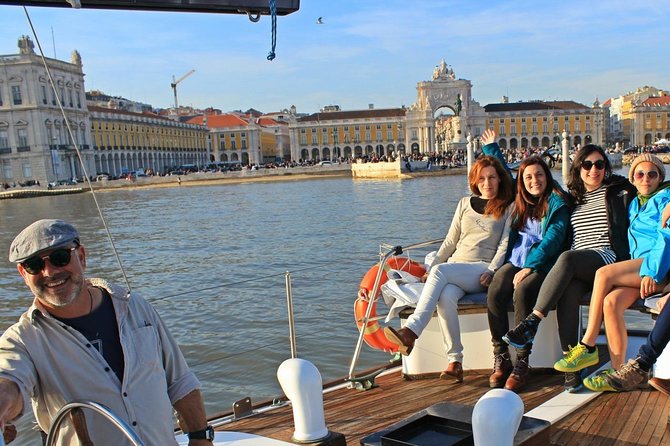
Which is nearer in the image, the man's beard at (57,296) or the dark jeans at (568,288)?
the man's beard at (57,296)

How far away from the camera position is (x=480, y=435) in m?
1.61

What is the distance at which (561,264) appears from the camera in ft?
8.59

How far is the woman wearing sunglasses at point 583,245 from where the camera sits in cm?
260

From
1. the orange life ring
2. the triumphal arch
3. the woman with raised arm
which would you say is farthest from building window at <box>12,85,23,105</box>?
the woman with raised arm

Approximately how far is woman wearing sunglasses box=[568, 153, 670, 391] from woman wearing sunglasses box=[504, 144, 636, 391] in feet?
0.24

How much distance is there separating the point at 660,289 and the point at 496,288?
24.6 inches

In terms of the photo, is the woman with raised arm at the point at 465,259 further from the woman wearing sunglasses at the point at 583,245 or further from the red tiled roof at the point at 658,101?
the red tiled roof at the point at 658,101

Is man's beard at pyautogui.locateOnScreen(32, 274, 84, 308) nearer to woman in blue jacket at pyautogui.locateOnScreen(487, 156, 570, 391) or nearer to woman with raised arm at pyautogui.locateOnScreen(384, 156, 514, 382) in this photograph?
woman with raised arm at pyautogui.locateOnScreen(384, 156, 514, 382)

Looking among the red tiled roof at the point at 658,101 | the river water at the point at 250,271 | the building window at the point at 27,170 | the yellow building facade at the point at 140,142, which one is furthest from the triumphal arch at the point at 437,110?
the river water at the point at 250,271

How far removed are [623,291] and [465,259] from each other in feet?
2.42

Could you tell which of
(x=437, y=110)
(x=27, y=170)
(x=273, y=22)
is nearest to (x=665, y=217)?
(x=273, y=22)

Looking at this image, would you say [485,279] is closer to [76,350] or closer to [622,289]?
[622,289]

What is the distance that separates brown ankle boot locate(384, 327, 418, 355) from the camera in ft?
8.79

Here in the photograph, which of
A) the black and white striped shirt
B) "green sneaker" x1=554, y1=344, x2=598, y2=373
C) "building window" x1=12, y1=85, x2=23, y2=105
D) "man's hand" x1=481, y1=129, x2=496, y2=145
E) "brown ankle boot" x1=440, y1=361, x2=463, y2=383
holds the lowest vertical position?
"brown ankle boot" x1=440, y1=361, x2=463, y2=383
